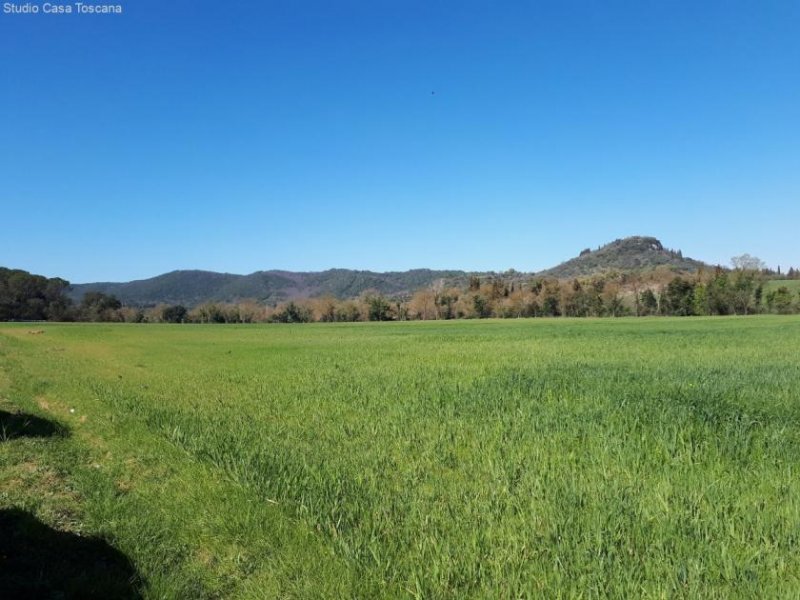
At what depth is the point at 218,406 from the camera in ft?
36.4

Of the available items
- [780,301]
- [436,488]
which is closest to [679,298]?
[780,301]

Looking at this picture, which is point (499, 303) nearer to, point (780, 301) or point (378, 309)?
point (378, 309)

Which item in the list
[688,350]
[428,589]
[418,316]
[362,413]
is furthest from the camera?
[418,316]

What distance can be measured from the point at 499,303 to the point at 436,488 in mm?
114759

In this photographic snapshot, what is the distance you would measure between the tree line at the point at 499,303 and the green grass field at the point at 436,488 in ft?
320

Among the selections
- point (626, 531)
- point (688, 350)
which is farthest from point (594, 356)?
point (626, 531)

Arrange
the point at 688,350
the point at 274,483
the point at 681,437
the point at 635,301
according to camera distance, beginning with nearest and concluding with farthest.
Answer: the point at 274,483, the point at 681,437, the point at 688,350, the point at 635,301

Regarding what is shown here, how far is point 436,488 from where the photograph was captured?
223 inches

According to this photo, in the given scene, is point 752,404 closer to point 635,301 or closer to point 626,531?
point 626,531

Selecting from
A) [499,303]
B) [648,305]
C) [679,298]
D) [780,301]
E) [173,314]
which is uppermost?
[679,298]

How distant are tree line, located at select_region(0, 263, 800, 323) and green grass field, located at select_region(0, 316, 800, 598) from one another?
3837 inches

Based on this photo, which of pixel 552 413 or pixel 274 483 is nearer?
pixel 274 483

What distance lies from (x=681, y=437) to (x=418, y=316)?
401ft

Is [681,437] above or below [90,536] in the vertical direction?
above
